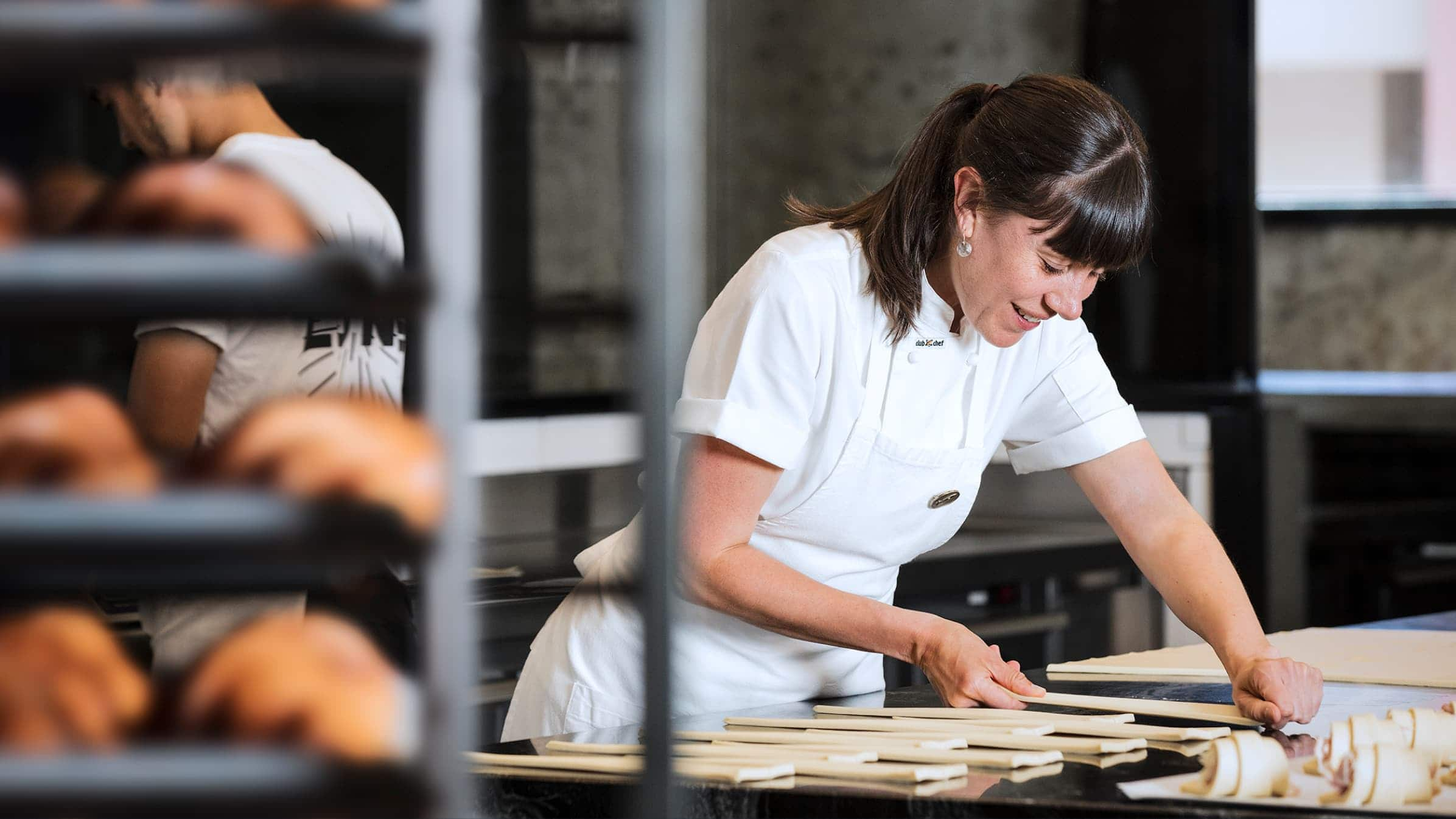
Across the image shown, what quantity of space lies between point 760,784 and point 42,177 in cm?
74

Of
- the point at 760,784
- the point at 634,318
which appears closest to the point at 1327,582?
the point at 760,784

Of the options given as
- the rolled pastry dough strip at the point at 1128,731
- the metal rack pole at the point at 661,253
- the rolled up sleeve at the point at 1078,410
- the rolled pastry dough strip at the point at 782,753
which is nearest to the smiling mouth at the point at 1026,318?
the rolled up sleeve at the point at 1078,410

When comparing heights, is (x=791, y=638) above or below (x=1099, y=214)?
below

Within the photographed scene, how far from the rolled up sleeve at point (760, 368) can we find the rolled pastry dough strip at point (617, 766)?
1.26ft

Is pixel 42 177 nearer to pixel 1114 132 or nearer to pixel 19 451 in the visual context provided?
pixel 19 451

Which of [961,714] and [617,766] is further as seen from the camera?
[961,714]

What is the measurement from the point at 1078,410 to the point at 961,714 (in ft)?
1.77

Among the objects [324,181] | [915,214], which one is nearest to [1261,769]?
[915,214]

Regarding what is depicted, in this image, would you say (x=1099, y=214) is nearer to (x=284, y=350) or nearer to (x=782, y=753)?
(x=782, y=753)

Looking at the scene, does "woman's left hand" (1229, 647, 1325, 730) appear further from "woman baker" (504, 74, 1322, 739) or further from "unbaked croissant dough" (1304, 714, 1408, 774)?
"unbaked croissant dough" (1304, 714, 1408, 774)

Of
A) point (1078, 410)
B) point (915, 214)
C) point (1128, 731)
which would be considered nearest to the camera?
point (1128, 731)

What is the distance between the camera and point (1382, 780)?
1.04m

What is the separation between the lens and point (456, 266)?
0.45 metres

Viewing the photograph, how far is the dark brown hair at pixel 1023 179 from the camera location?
1.47 metres
